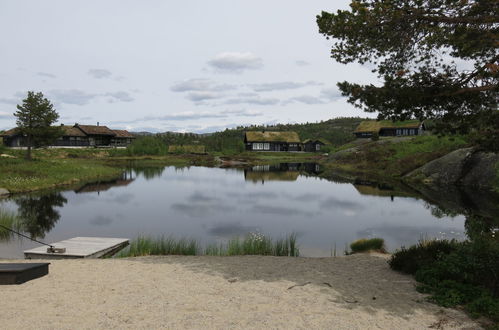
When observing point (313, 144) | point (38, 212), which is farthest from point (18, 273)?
point (313, 144)

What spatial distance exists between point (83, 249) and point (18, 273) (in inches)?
211

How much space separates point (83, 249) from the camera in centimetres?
1441

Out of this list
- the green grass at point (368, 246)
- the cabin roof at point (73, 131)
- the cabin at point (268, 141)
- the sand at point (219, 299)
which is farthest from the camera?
the cabin at point (268, 141)

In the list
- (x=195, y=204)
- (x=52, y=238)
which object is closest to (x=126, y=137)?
(x=195, y=204)

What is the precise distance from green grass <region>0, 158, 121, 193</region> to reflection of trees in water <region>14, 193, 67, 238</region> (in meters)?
3.93

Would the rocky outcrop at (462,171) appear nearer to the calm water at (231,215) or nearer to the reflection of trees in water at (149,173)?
the calm water at (231,215)

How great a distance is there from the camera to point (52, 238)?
17938 millimetres

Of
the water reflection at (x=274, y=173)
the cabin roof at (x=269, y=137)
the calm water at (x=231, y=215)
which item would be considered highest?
the cabin roof at (x=269, y=137)

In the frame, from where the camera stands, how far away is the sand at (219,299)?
695cm

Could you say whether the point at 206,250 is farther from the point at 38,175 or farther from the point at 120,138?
the point at 120,138

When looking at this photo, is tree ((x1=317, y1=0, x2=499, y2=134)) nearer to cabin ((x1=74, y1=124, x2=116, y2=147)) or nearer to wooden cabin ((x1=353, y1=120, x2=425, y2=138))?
wooden cabin ((x1=353, y1=120, x2=425, y2=138))

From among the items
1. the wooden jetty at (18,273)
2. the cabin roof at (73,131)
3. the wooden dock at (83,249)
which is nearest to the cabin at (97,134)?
the cabin roof at (73,131)

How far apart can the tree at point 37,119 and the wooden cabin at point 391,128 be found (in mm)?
67418

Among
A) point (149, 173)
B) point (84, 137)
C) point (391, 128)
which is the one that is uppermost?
point (391, 128)
